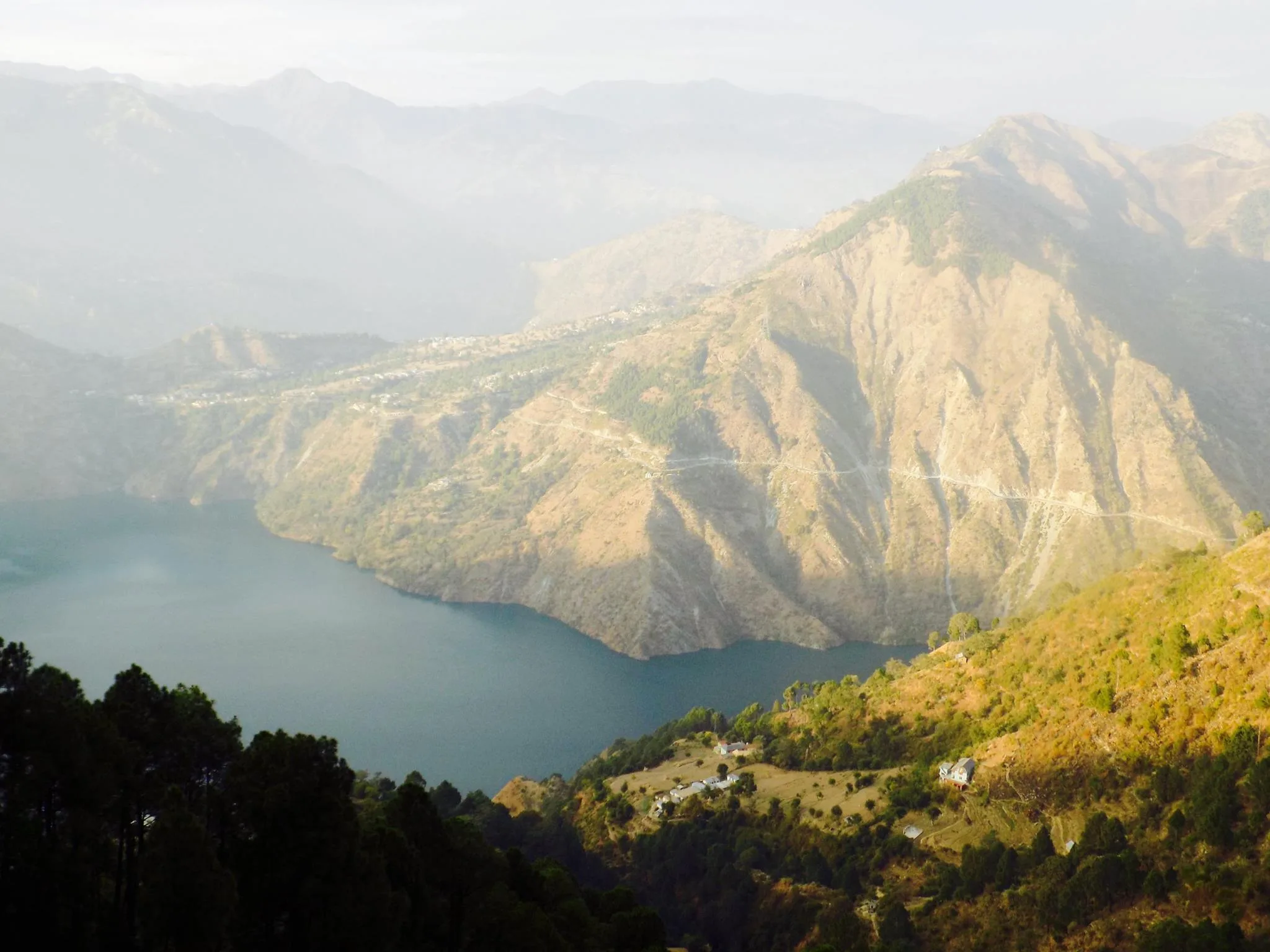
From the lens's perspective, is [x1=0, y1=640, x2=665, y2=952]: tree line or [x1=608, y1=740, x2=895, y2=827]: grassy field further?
[x1=608, y1=740, x2=895, y2=827]: grassy field

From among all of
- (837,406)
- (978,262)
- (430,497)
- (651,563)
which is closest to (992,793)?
(651,563)

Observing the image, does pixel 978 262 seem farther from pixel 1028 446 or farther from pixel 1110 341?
pixel 1028 446

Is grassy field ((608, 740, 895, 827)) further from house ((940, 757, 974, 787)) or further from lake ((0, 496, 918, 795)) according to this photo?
lake ((0, 496, 918, 795))

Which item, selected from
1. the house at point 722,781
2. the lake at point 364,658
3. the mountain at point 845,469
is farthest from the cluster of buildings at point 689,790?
the mountain at point 845,469

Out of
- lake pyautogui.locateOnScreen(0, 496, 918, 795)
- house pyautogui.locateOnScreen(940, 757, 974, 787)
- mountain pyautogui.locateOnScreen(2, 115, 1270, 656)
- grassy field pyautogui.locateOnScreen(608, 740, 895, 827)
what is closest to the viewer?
house pyautogui.locateOnScreen(940, 757, 974, 787)

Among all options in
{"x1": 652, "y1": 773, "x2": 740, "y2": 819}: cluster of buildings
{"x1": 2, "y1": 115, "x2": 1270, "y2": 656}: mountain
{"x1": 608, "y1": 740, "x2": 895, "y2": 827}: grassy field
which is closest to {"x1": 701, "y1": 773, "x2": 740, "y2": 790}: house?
{"x1": 652, "y1": 773, "x2": 740, "y2": 819}: cluster of buildings

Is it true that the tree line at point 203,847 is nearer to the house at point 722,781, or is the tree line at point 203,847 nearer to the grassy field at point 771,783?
the grassy field at point 771,783

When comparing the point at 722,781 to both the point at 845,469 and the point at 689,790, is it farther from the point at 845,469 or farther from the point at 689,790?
the point at 845,469
